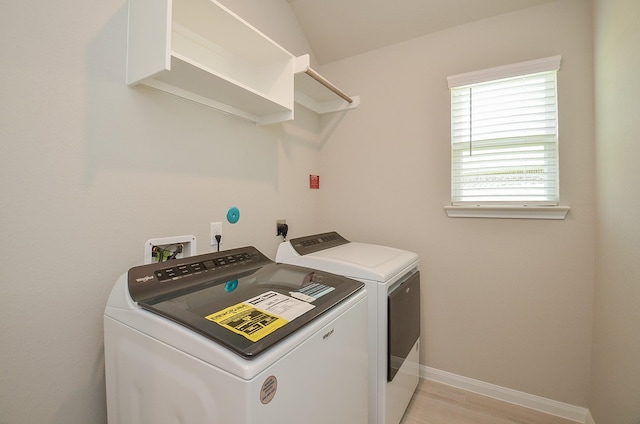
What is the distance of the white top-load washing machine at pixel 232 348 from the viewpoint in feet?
1.98

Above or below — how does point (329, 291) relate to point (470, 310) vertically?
above

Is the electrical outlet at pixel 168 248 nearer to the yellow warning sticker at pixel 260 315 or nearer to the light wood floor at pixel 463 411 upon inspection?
the yellow warning sticker at pixel 260 315

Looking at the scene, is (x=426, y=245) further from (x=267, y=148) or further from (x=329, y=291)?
(x=267, y=148)

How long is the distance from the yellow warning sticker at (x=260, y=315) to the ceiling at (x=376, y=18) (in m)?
2.03

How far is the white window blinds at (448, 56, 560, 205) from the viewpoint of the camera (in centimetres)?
159

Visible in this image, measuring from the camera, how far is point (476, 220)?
1772 millimetres

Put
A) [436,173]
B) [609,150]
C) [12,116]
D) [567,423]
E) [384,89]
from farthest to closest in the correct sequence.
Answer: [384,89] < [436,173] < [567,423] < [609,150] < [12,116]

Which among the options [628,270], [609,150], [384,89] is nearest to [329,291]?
[628,270]

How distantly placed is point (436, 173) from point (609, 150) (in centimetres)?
84

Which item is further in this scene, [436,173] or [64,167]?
[436,173]

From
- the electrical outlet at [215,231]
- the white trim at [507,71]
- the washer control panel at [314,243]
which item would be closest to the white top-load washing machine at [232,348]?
the electrical outlet at [215,231]

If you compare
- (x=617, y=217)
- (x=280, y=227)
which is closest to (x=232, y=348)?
(x=280, y=227)

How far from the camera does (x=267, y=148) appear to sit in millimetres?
1768

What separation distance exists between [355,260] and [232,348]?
0.93 meters
